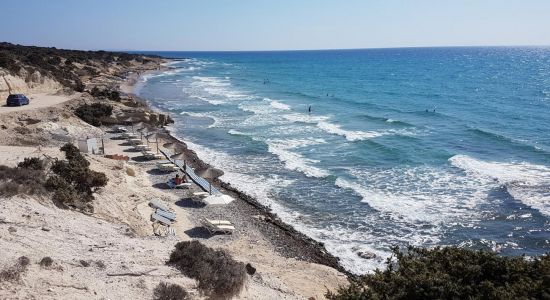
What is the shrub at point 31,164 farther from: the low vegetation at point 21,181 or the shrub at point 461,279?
the shrub at point 461,279

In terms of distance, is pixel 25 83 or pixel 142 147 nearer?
pixel 142 147

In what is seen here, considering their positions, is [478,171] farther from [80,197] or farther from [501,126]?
[80,197]

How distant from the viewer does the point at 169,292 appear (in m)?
10.5

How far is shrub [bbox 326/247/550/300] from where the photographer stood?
873cm

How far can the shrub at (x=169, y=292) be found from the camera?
34.2ft

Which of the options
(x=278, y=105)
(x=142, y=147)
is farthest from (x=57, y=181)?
(x=278, y=105)

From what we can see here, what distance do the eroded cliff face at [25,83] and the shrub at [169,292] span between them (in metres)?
36.5

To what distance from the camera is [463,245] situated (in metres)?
19.2

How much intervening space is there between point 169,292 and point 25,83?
41.8 metres

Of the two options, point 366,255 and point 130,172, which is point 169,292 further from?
point 130,172

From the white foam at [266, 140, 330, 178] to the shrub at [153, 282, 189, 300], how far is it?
18.3m

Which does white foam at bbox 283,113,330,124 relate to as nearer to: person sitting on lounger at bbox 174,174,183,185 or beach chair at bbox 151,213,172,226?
person sitting on lounger at bbox 174,174,183,185

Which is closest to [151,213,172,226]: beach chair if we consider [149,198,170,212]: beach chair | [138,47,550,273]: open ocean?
[149,198,170,212]: beach chair

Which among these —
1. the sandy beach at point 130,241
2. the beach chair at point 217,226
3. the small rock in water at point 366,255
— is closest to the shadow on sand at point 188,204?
the sandy beach at point 130,241
